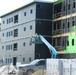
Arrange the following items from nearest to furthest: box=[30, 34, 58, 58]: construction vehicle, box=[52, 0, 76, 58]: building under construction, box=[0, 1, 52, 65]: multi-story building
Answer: box=[30, 34, 58, 58]: construction vehicle < box=[52, 0, 76, 58]: building under construction < box=[0, 1, 52, 65]: multi-story building

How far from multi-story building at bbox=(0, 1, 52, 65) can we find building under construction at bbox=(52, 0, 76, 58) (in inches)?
53.1

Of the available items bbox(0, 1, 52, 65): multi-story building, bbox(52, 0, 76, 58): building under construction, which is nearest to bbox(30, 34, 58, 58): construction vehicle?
bbox(52, 0, 76, 58): building under construction

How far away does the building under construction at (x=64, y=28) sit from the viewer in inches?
2047

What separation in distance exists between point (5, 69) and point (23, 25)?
3010 cm

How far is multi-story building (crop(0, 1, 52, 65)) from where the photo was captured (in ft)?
193

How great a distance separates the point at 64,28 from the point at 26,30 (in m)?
10.1

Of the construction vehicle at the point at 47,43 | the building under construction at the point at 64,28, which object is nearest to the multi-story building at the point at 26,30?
the building under construction at the point at 64,28

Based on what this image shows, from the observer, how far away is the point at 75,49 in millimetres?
49969

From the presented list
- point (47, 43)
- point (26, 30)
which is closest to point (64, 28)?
point (47, 43)

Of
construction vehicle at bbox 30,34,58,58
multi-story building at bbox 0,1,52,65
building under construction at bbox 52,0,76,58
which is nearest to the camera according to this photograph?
construction vehicle at bbox 30,34,58,58

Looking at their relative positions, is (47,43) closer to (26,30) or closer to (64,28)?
(64,28)

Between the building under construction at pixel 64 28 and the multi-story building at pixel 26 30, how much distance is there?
135 cm

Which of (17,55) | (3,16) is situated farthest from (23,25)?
(3,16)

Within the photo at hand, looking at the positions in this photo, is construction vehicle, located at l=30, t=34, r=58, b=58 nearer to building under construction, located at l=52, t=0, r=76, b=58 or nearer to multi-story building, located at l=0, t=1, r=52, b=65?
building under construction, located at l=52, t=0, r=76, b=58
